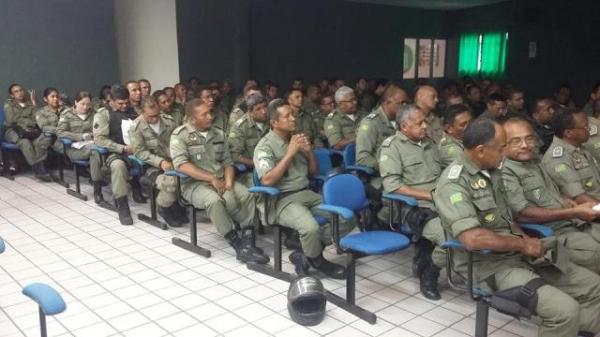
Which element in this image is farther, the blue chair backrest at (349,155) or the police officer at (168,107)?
the police officer at (168,107)

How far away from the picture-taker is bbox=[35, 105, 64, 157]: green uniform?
637cm

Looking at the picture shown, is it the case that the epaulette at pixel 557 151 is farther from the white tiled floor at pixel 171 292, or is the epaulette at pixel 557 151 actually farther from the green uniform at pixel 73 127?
the green uniform at pixel 73 127

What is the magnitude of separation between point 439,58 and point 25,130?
31.0ft

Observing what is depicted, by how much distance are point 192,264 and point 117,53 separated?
5.86m

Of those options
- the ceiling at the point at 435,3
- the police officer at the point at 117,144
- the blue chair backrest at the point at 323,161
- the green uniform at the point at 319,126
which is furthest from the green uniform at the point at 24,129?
the ceiling at the point at 435,3

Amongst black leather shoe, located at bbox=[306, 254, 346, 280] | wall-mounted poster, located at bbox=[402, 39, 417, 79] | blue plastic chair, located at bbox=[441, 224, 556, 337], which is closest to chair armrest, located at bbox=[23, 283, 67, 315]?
blue plastic chair, located at bbox=[441, 224, 556, 337]

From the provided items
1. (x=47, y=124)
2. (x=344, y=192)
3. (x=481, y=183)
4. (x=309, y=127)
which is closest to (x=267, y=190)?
(x=344, y=192)

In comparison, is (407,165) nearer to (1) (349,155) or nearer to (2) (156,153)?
(1) (349,155)

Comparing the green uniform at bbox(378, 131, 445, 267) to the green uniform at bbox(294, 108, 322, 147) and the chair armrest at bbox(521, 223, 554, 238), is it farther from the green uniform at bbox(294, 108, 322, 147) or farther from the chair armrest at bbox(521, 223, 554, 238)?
the green uniform at bbox(294, 108, 322, 147)

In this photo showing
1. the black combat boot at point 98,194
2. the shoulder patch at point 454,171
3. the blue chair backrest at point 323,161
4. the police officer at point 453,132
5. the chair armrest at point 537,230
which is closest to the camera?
the shoulder patch at point 454,171

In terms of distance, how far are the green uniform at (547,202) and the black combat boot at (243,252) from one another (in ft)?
5.94

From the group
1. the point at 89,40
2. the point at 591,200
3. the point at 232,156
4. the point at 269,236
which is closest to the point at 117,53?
the point at 89,40

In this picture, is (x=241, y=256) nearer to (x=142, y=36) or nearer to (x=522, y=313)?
(x=522, y=313)

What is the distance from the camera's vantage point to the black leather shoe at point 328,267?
3588 mm
